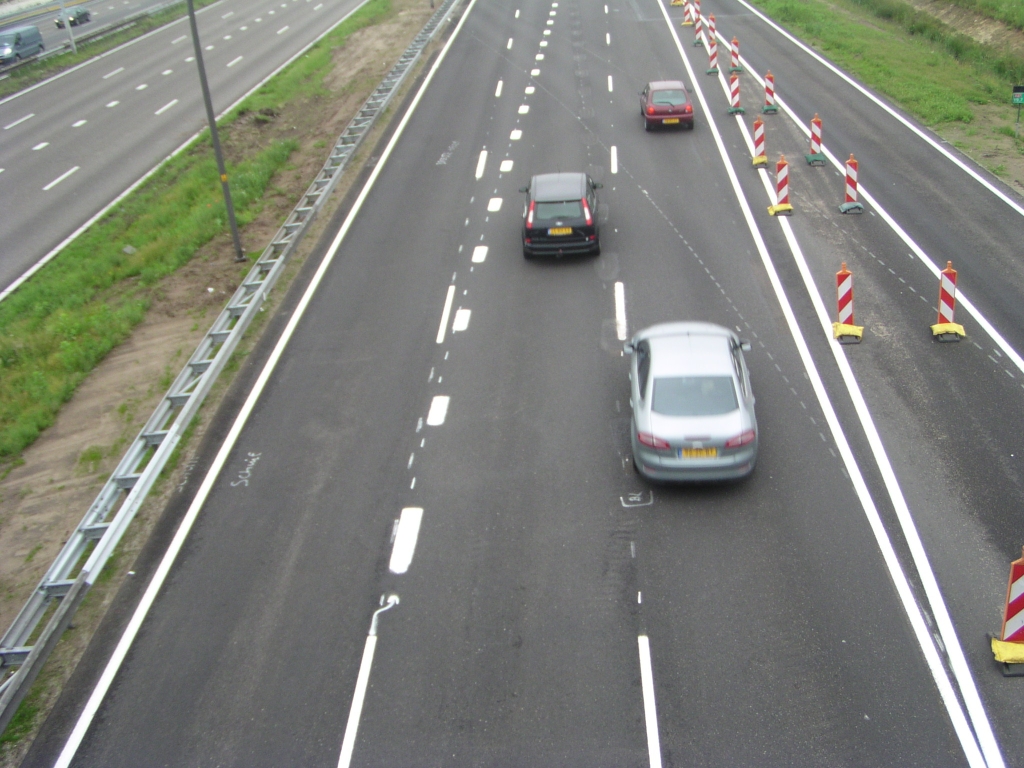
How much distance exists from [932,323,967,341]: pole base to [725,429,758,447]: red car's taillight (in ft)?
18.7

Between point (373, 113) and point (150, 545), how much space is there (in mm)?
21033

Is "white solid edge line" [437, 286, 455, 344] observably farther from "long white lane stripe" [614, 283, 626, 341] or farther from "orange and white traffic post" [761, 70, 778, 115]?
"orange and white traffic post" [761, 70, 778, 115]

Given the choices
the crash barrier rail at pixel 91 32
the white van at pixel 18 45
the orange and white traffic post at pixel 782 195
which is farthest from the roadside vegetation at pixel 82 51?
the orange and white traffic post at pixel 782 195

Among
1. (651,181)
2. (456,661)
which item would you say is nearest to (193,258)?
(651,181)

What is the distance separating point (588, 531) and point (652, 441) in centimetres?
146

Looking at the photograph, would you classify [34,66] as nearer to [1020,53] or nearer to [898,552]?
[1020,53]

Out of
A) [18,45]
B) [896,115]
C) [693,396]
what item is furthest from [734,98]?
[18,45]

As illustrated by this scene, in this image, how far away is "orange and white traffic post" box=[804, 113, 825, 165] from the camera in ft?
80.9

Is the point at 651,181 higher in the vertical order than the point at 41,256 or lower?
higher

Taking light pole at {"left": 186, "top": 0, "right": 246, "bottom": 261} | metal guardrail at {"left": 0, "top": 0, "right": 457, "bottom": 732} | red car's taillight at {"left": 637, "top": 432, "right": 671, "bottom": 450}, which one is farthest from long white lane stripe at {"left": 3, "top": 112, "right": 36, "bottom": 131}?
red car's taillight at {"left": 637, "top": 432, "right": 671, "bottom": 450}

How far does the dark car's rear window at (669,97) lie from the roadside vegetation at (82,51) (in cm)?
3211

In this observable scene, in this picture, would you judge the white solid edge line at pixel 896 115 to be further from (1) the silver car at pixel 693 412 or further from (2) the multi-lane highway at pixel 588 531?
(1) the silver car at pixel 693 412

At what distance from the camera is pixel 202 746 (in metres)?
9.52

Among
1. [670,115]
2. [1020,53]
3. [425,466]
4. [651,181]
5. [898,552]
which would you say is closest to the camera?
[898,552]
